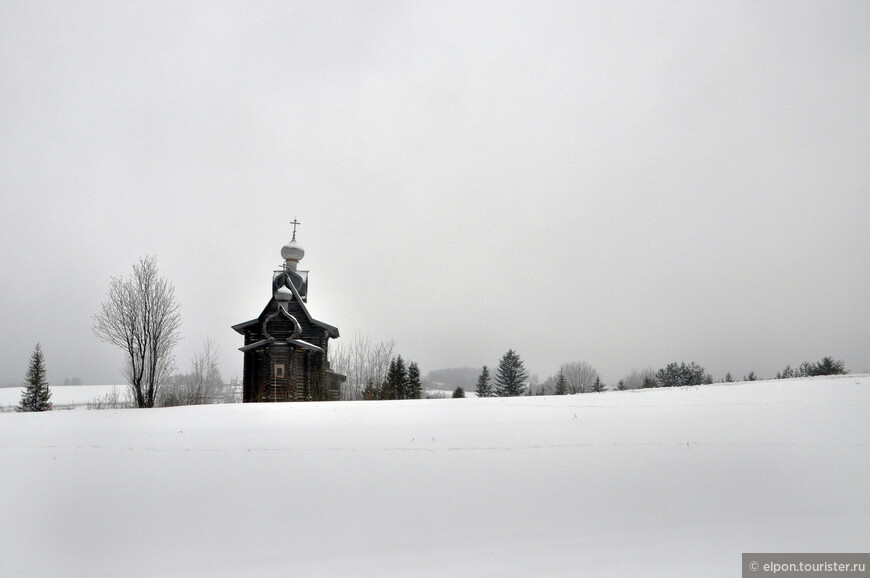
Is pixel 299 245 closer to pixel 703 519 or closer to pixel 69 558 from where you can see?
pixel 69 558

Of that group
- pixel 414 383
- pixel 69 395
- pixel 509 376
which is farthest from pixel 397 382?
pixel 69 395

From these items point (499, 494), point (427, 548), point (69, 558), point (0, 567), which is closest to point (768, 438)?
point (499, 494)

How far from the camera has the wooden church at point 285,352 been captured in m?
26.6

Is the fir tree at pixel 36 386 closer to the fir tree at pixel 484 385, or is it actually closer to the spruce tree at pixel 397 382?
the spruce tree at pixel 397 382

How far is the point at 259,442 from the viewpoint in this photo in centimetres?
871

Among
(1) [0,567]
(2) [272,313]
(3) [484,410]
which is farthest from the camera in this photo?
(2) [272,313]

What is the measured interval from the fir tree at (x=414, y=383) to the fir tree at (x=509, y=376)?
18.7 m

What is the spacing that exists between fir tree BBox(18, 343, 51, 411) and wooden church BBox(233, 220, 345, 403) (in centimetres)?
1883

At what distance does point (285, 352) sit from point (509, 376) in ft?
98.4

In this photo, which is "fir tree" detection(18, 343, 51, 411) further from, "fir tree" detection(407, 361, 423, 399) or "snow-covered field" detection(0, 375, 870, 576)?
"snow-covered field" detection(0, 375, 870, 576)

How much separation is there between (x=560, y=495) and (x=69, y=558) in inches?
265

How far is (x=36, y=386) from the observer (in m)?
35.0

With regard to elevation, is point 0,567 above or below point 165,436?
below

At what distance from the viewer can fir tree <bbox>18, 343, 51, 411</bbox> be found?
3438cm
